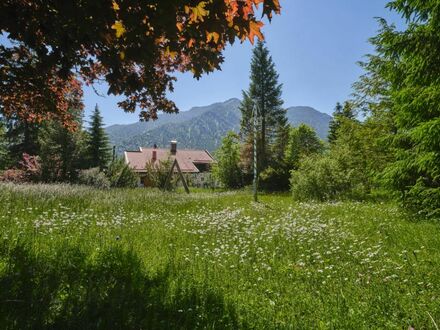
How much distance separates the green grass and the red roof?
158ft

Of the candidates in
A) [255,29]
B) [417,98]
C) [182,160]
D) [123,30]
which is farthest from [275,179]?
[182,160]

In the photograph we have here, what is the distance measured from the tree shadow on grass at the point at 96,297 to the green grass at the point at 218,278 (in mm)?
14

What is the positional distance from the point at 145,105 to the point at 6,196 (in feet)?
22.3

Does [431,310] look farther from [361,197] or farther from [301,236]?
[361,197]

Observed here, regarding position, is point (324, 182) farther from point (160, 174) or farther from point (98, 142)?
point (98, 142)

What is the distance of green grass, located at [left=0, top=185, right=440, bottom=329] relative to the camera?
11.1 feet

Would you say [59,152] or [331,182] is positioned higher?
[59,152]

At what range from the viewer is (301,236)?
7.32m

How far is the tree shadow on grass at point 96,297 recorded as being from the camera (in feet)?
10.2

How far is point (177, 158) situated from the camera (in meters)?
65.7

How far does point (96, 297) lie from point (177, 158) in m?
62.6

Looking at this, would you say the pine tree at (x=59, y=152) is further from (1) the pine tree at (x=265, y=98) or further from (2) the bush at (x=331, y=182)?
(1) the pine tree at (x=265, y=98)

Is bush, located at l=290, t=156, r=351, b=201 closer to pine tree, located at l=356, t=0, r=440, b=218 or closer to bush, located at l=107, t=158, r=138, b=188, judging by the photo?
pine tree, located at l=356, t=0, r=440, b=218

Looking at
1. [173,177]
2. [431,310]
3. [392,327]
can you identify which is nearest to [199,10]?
[392,327]
